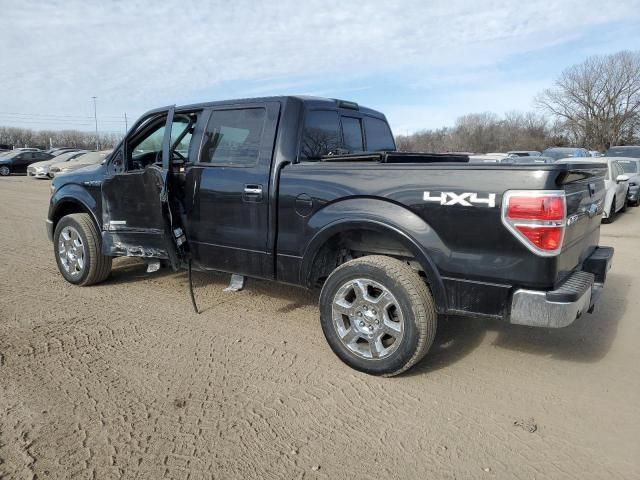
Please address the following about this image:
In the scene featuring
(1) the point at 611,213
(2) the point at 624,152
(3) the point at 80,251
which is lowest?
(1) the point at 611,213

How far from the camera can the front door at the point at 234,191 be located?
4098 millimetres

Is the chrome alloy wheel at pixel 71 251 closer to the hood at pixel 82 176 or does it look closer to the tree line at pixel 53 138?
the hood at pixel 82 176

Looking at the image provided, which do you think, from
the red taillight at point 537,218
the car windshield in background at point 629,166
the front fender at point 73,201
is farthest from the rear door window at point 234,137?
the car windshield in background at point 629,166

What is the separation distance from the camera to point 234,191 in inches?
165

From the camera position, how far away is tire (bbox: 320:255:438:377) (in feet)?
11.0

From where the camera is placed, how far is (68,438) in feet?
9.12

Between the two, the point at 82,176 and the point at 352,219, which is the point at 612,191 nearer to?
the point at 352,219

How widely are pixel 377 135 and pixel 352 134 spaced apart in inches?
21.3

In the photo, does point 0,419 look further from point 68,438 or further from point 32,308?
point 32,308

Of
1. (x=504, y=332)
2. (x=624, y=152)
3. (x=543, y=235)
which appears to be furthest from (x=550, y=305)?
(x=624, y=152)

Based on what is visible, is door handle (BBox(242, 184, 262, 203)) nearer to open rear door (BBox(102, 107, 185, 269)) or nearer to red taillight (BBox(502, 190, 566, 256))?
open rear door (BBox(102, 107, 185, 269))

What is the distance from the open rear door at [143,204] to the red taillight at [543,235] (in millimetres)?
3016

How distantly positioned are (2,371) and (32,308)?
4.86ft

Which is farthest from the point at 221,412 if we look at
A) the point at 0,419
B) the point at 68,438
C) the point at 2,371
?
the point at 2,371
